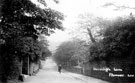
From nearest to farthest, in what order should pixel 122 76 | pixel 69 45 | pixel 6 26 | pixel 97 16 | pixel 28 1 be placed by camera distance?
pixel 6 26, pixel 28 1, pixel 122 76, pixel 97 16, pixel 69 45

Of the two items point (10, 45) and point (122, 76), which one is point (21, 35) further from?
point (122, 76)

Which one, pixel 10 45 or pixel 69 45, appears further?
pixel 69 45

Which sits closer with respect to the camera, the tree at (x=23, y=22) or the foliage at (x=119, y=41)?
the tree at (x=23, y=22)

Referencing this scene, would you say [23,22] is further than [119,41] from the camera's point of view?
No

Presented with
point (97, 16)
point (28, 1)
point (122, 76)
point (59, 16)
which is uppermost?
point (97, 16)

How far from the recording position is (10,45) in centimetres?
1080

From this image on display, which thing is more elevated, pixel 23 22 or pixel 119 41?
pixel 23 22

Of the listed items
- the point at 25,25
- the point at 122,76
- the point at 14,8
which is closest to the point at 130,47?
the point at 122,76

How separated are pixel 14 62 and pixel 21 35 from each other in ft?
15.1

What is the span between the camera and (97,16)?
898 inches

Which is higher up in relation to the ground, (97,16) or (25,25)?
(97,16)

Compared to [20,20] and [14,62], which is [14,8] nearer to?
[20,20]

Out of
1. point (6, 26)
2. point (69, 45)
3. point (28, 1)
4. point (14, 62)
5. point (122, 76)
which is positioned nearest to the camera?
point (6, 26)

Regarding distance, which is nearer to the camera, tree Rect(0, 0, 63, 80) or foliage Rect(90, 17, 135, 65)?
tree Rect(0, 0, 63, 80)
